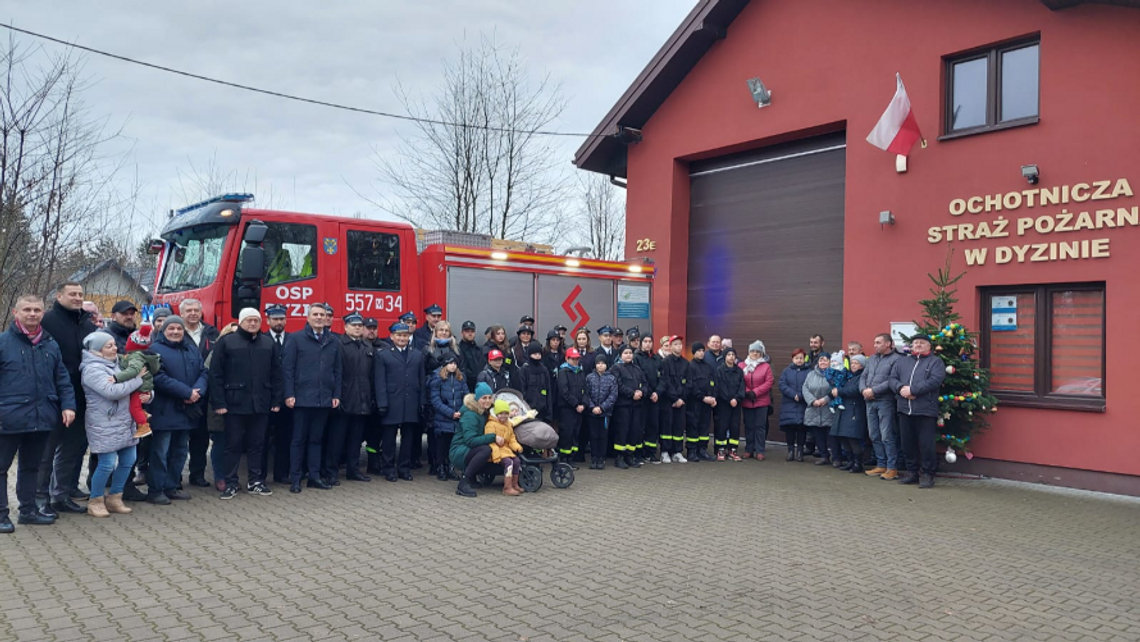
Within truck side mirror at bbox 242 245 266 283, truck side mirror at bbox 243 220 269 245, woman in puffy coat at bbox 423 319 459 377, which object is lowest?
woman in puffy coat at bbox 423 319 459 377

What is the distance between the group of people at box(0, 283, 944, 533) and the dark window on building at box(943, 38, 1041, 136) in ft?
11.1

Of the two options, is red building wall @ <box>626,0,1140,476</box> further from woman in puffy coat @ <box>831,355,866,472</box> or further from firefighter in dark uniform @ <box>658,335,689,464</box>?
firefighter in dark uniform @ <box>658,335,689,464</box>

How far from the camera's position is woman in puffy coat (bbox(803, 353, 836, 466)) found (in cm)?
1130

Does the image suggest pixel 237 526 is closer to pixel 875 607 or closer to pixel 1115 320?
pixel 875 607

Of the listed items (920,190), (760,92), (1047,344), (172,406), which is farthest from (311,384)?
(1047,344)

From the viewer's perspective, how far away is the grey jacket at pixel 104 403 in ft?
22.5

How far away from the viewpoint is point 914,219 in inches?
444

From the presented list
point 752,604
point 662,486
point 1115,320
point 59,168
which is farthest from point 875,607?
point 59,168

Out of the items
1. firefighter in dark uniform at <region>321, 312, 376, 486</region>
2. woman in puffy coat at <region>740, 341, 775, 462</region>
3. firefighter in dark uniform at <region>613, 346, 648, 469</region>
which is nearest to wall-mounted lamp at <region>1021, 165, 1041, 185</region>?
woman in puffy coat at <region>740, 341, 775, 462</region>

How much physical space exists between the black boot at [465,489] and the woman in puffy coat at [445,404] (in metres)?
0.71

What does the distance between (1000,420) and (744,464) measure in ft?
11.0

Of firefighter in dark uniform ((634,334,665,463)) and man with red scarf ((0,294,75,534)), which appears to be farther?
firefighter in dark uniform ((634,334,665,463))

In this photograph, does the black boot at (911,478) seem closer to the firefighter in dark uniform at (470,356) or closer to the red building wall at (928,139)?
the red building wall at (928,139)

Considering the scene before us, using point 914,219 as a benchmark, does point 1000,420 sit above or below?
below
